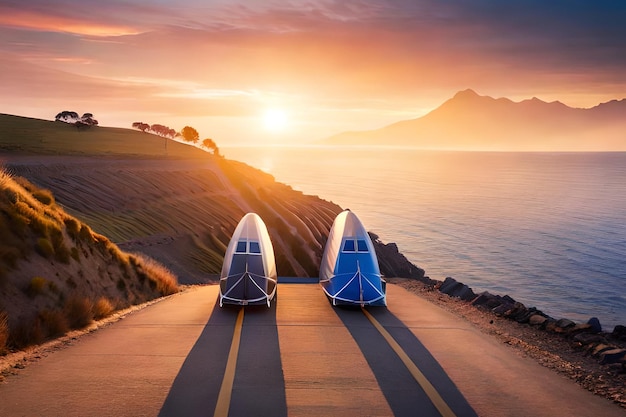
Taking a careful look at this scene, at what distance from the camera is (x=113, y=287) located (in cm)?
1614

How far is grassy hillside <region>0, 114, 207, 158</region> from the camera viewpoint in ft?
291

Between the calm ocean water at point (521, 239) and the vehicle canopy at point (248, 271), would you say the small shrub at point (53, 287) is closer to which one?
the vehicle canopy at point (248, 271)

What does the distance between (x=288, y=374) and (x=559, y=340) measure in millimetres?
7885

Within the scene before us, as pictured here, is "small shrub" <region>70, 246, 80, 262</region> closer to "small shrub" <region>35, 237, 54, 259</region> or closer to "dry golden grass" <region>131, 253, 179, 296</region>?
"small shrub" <region>35, 237, 54, 259</region>

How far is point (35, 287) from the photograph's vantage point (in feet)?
40.1

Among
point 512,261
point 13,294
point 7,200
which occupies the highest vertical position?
point 7,200

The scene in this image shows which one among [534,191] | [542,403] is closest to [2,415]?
[542,403]

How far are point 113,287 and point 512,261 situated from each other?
4664 cm

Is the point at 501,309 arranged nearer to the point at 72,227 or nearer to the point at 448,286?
the point at 448,286

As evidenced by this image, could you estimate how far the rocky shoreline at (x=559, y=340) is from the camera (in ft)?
33.1

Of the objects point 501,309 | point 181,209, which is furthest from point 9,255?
point 181,209

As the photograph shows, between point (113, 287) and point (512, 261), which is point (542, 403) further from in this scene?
point (512, 261)

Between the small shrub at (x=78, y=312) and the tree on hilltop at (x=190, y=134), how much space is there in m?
159

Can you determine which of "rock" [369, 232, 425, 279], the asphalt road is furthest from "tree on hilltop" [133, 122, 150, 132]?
the asphalt road
